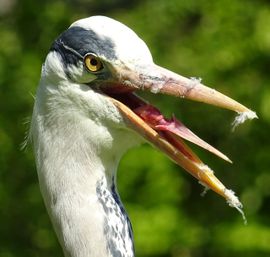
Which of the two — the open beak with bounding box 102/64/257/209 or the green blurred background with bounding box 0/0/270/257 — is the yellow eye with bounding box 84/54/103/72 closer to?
the open beak with bounding box 102/64/257/209

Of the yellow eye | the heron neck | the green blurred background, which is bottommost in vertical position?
the heron neck

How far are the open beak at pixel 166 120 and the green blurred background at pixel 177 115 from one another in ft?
9.96

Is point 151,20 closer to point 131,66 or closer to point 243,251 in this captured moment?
point 243,251

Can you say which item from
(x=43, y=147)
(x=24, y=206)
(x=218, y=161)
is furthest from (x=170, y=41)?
(x=43, y=147)

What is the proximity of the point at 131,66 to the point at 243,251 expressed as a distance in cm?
344

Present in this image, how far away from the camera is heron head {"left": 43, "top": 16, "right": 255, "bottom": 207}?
14.1ft

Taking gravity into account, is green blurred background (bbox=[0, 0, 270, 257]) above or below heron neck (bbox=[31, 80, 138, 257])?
above

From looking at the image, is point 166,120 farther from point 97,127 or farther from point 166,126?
point 97,127

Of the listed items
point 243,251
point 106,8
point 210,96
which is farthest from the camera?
point 106,8

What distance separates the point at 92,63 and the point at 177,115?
344cm

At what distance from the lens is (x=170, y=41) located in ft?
26.3

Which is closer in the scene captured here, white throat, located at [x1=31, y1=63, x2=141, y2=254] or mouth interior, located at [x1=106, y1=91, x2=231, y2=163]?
mouth interior, located at [x1=106, y1=91, x2=231, y2=163]

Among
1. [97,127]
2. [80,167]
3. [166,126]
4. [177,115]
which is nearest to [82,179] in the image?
[80,167]

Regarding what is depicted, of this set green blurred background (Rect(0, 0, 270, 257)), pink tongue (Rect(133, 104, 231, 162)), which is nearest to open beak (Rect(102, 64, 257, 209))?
pink tongue (Rect(133, 104, 231, 162))
